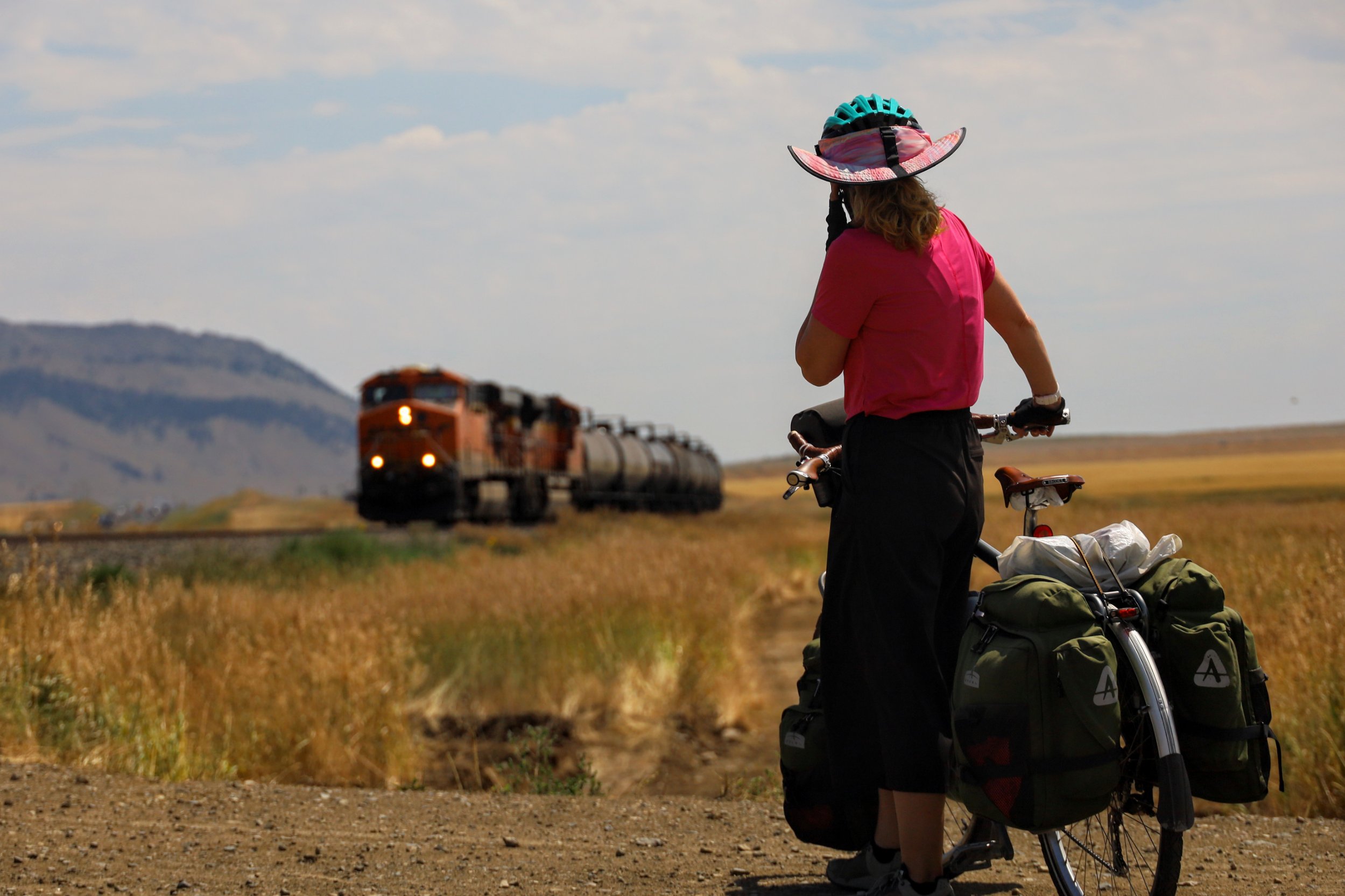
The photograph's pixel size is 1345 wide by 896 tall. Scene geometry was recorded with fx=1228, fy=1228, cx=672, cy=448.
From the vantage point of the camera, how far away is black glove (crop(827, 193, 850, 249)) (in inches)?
128

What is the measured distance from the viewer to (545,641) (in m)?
8.97

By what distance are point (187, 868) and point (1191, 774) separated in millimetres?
3103

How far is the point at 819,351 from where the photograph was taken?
3162 millimetres

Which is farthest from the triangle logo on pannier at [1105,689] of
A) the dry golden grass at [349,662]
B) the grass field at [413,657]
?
the dry golden grass at [349,662]

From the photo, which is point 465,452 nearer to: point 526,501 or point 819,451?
point 526,501

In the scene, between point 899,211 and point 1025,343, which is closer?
point 899,211

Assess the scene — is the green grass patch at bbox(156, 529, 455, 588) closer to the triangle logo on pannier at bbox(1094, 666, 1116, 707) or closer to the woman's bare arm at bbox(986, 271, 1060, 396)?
the woman's bare arm at bbox(986, 271, 1060, 396)

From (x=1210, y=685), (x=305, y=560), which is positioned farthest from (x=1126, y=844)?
(x=305, y=560)

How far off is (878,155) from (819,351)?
1.69 feet

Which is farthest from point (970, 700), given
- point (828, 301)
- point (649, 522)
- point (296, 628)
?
point (649, 522)

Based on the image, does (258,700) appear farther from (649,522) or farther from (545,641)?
(649,522)

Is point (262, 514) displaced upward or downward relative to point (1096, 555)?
downward

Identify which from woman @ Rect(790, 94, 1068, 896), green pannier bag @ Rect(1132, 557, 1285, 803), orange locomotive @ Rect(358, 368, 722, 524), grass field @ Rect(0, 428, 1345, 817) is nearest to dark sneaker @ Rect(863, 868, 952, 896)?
woman @ Rect(790, 94, 1068, 896)

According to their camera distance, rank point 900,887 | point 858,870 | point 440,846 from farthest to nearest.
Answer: point 440,846
point 858,870
point 900,887
